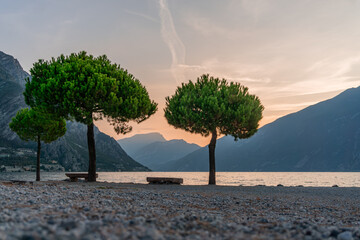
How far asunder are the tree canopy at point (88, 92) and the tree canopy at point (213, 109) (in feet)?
16.8

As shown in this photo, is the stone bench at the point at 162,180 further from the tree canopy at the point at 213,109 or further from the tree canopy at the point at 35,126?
the tree canopy at the point at 35,126

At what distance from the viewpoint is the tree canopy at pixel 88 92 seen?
96.9 feet

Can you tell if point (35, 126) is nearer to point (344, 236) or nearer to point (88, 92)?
point (88, 92)

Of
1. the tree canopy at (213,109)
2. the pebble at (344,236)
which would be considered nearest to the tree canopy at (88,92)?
the tree canopy at (213,109)

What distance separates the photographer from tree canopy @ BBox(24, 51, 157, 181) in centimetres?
2955

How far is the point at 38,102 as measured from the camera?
31.2 m

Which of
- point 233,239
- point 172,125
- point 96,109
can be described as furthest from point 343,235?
point 172,125

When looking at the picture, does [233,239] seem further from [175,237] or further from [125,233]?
[125,233]

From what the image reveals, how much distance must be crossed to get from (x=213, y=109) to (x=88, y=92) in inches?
610

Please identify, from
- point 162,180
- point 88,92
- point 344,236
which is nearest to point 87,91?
point 88,92

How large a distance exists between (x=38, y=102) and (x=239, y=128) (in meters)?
25.3

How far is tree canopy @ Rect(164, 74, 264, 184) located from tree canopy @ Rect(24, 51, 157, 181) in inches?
202

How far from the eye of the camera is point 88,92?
2967 centimetres

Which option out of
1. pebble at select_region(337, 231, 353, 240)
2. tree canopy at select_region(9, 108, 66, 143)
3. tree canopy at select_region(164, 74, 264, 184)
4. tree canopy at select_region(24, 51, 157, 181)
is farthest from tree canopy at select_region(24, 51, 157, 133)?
pebble at select_region(337, 231, 353, 240)
